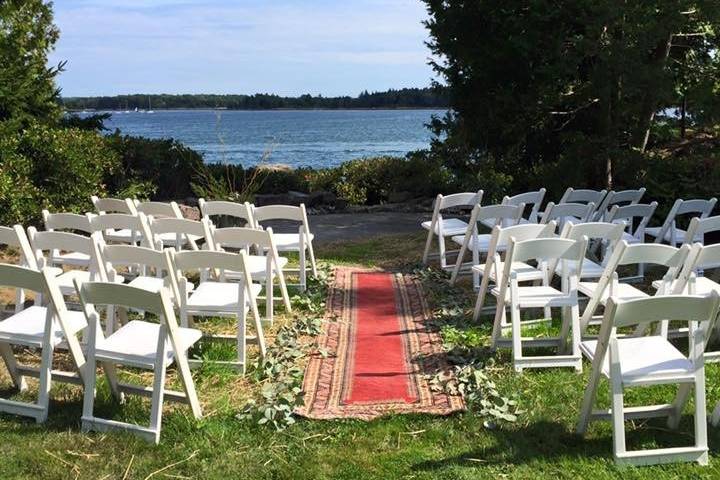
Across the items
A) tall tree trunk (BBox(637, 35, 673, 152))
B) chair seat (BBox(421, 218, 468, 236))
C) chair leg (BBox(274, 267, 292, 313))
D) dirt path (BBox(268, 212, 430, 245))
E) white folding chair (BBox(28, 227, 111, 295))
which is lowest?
dirt path (BBox(268, 212, 430, 245))

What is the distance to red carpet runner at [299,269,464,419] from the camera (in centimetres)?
423

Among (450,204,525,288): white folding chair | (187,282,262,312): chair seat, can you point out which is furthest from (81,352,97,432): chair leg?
(450,204,525,288): white folding chair

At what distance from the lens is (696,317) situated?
346cm

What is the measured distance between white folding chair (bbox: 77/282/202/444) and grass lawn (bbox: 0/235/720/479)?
0.28ft

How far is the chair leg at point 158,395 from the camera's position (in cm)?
374

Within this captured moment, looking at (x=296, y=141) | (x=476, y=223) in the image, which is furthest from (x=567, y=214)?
(x=296, y=141)

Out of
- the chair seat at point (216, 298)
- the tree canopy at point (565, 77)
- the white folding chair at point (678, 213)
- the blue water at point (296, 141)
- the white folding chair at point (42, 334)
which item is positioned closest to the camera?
the white folding chair at point (42, 334)

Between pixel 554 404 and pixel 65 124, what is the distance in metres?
11.2

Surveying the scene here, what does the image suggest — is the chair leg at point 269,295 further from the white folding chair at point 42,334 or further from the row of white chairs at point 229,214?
the white folding chair at point 42,334

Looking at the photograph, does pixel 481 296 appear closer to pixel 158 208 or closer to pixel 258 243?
pixel 258 243

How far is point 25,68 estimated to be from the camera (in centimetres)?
1077

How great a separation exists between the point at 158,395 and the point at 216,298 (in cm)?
124

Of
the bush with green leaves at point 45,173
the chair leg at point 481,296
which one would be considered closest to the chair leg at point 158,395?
the chair leg at point 481,296

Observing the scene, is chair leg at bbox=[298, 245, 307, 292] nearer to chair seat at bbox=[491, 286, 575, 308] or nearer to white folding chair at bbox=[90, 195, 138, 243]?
white folding chair at bbox=[90, 195, 138, 243]
